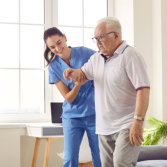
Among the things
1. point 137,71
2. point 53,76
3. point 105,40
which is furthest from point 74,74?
point 53,76

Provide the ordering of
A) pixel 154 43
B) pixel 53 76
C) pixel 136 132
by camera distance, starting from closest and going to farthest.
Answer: pixel 136 132 < pixel 53 76 < pixel 154 43

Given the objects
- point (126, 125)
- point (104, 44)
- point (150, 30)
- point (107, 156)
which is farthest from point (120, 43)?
point (150, 30)

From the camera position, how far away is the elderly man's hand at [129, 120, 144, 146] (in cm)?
215

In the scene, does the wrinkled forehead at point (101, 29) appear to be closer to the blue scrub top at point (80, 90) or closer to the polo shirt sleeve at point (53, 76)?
the blue scrub top at point (80, 90)

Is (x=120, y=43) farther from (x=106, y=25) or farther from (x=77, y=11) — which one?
(x=77, y=11)

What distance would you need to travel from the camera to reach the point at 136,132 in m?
2.15

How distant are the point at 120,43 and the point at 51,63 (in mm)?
1050

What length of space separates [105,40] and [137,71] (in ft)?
0.89

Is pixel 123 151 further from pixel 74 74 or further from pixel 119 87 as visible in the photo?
pixel 74 74

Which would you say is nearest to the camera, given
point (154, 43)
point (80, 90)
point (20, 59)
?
point (80, 90)

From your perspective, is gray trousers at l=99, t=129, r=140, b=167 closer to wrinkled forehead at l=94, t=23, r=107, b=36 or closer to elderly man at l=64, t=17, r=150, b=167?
elderly man at l=64, t=17, r=150, b=167

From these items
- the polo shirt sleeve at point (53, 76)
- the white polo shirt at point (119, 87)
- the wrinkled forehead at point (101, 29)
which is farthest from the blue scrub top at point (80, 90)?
the wrinkled forehead at point (101, 29)

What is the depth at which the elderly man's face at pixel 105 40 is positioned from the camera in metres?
2.32

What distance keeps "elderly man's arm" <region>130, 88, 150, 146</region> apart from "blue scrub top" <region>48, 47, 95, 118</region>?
95 cm
